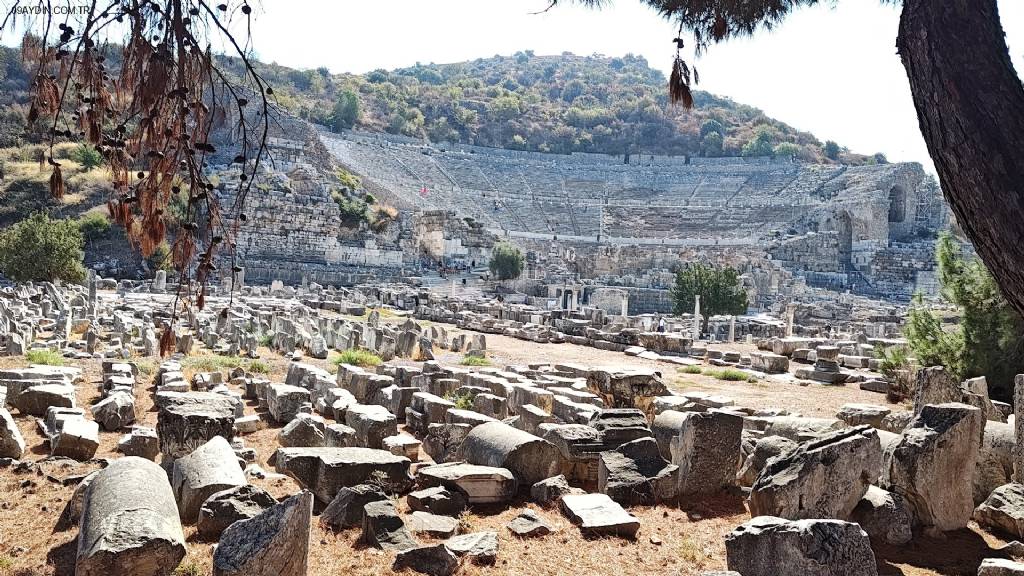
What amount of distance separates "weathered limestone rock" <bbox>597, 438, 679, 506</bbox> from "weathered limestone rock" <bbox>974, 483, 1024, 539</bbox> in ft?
7.47

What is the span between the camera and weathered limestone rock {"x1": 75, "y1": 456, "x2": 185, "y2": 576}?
3.83 metres

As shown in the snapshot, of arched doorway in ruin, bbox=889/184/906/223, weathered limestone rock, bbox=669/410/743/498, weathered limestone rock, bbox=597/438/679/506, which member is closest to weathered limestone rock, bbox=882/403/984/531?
weathered limestone rock, bbox=669/410/743/498

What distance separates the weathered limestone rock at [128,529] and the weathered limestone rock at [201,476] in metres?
0.51

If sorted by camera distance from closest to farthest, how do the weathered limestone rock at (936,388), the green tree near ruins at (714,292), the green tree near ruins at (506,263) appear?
the weathered limestone rock at (936,388)
the green tree near ruins at (714,292)
the green tree near ruins at (506,263)

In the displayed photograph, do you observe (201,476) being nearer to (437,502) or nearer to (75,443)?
(437,502)

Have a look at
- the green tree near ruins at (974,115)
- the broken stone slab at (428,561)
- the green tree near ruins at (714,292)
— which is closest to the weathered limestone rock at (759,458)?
the broken stone slab at (428,561)

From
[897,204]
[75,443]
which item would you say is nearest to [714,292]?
[75,443]

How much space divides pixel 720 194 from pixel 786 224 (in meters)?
10.9

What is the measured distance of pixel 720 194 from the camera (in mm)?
65000

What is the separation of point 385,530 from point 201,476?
59.2 inches

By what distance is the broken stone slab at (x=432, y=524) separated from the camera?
5.15 meters

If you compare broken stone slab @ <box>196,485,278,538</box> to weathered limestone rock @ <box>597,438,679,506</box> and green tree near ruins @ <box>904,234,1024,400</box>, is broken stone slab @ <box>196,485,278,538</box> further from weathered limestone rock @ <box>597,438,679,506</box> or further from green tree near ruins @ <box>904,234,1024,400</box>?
green tree near ruins @ <box>904,234,1024,400</box>

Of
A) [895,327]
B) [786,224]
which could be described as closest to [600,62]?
[786,224]

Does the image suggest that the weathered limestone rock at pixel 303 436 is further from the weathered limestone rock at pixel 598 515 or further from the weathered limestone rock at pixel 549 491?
the weathered limestone rock at pixel 598 515
